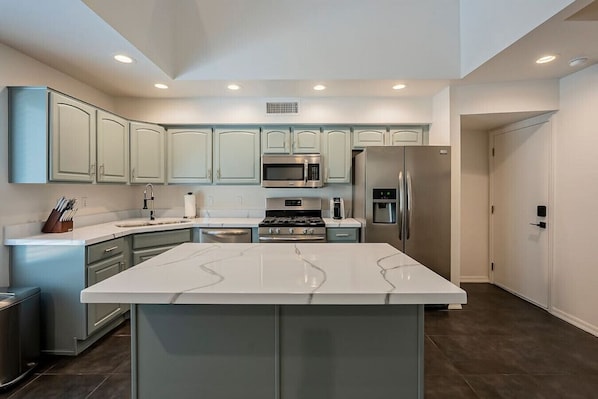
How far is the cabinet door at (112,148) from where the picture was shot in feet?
9.48

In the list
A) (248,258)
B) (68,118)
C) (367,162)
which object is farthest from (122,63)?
(367,162)

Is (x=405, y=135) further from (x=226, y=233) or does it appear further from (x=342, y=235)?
(x=226, y=233)

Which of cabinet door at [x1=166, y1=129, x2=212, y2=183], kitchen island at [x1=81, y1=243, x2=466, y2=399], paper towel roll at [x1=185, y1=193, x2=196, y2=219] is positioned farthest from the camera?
paper towel roll at [x1=185, y1=193, x2=196, y2=219]

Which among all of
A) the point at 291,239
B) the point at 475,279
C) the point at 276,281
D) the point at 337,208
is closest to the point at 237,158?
the point at 291,239

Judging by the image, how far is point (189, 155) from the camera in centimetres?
368

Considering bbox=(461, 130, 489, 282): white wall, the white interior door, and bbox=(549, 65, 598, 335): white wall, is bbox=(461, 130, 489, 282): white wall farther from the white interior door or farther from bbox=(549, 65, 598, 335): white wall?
bbox=(549, 65, 598, 335): white wall

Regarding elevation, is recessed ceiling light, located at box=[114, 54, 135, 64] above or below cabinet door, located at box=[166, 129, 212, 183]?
above

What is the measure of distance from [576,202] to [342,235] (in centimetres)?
233

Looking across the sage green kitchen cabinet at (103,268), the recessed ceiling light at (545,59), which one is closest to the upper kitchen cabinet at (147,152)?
the sage green kitchen cabinet at (103,268)

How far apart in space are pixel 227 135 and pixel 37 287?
2.37 m

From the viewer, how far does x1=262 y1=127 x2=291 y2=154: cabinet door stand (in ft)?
12.1

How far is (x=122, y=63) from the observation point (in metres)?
2.69

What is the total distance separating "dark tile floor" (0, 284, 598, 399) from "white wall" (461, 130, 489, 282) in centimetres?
120

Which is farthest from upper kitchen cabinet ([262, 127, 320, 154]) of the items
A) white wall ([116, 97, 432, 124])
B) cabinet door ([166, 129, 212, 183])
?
cabinet door ([166, 129, 212, 183])
